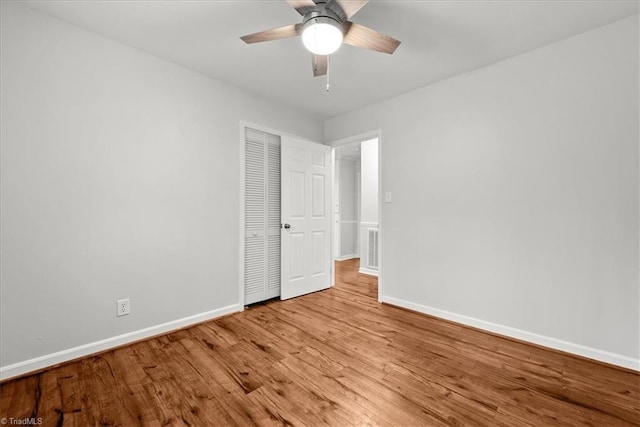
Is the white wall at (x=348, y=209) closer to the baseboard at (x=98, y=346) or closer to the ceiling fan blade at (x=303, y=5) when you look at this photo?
the baseboard at (x=98, y=346)

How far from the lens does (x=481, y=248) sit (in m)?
2.55

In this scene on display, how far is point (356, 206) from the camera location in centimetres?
674

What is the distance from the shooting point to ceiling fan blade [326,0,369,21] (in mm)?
1459

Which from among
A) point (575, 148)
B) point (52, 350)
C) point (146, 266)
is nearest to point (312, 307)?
point (146, 266)

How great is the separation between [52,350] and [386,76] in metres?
3.58

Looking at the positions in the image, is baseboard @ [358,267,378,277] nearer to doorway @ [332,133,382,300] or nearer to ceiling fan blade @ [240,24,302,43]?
doorway @ [332,133,382,300]

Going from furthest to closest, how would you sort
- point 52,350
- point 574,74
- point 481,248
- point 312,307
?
point 312,307 < point 481,248 < point 574,74 < point 52,350

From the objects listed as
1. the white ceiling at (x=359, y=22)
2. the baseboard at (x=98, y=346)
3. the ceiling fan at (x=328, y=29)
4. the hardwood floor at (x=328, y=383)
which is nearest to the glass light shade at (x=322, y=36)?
the ceiling fan at (x=328, y=29)

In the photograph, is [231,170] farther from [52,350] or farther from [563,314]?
[563,314]

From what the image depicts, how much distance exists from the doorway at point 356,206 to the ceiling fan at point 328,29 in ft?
9.87

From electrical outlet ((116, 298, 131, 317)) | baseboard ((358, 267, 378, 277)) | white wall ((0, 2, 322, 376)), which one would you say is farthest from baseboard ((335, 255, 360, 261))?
electrical outlet ((116, 298, 131, 317))

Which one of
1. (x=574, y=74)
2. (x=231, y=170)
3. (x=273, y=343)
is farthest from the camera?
(x=231, y=170)

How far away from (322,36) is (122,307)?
2530mm

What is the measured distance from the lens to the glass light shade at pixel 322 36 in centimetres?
157
